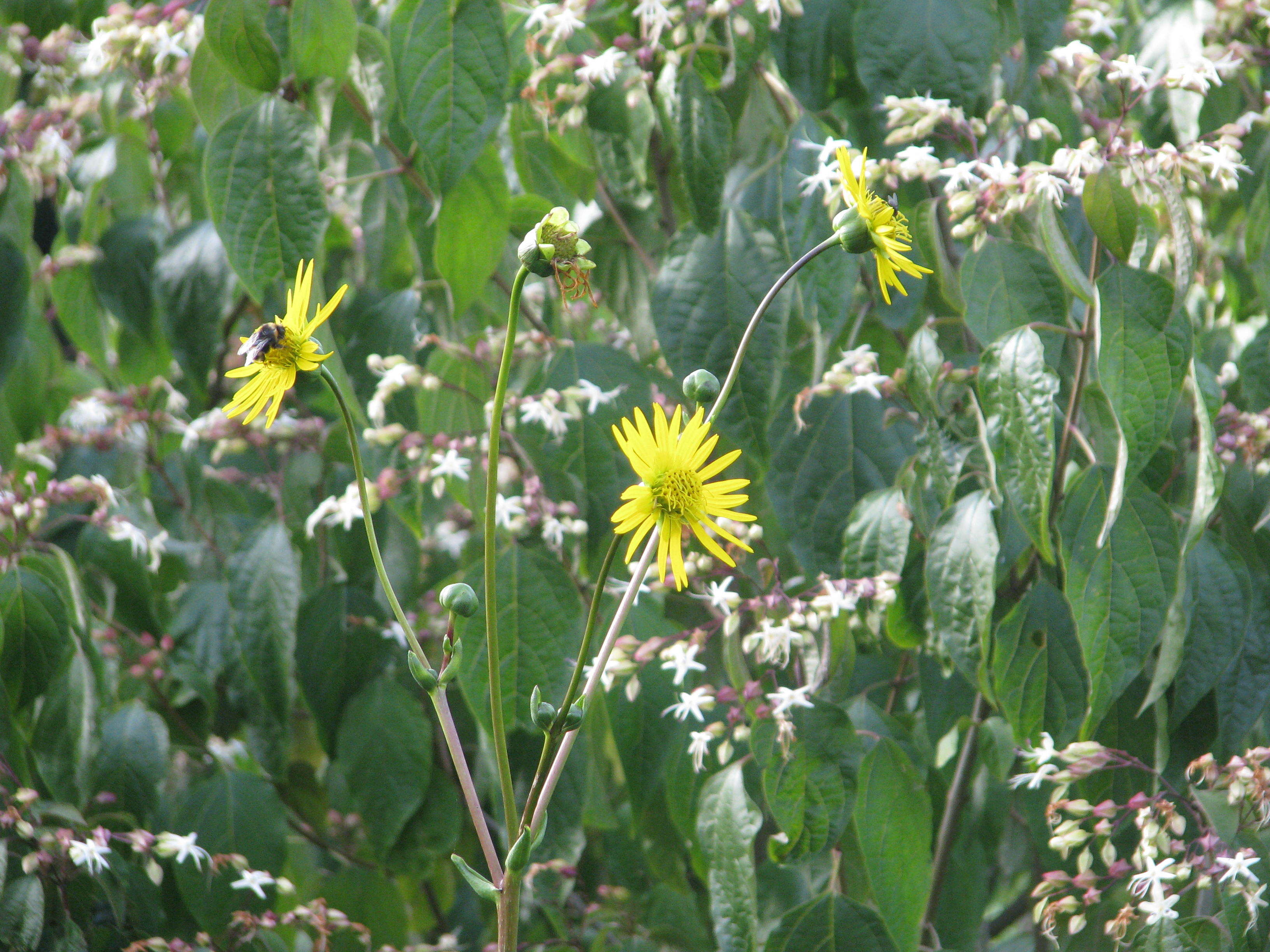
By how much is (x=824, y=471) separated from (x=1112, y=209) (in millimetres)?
326

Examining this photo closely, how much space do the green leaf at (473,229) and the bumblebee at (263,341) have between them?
38 centimetres

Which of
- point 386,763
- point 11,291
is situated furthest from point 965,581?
point 11,291

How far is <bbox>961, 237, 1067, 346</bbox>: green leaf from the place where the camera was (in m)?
0.76

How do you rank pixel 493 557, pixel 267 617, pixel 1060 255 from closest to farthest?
pixel 493 557
pixel 1060 255
pixel 267 617

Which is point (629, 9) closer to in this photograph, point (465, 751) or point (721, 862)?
point (721, 862)

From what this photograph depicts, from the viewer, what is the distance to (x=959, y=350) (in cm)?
108

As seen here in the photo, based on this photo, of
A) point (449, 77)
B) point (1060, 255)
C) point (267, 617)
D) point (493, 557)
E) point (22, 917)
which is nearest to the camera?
point (493, 557)

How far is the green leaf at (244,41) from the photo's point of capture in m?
0.79

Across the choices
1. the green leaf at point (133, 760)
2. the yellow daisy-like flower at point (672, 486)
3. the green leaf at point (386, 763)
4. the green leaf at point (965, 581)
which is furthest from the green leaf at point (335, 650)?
the yellow daisy-like flower at point (672, 486)

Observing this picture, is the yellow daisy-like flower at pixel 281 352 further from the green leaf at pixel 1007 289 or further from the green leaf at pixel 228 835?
the green leaf at pixel 228 835

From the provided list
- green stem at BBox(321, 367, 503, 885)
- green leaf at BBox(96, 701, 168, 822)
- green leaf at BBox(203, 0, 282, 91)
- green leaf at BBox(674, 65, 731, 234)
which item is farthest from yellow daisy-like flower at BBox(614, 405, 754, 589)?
green leaf at BBox(96, 701, 168, 822)

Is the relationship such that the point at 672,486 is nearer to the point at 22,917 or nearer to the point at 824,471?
the point at 824,471

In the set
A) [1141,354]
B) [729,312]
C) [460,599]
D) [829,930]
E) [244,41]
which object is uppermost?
[244,41]

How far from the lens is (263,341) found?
49 cm
